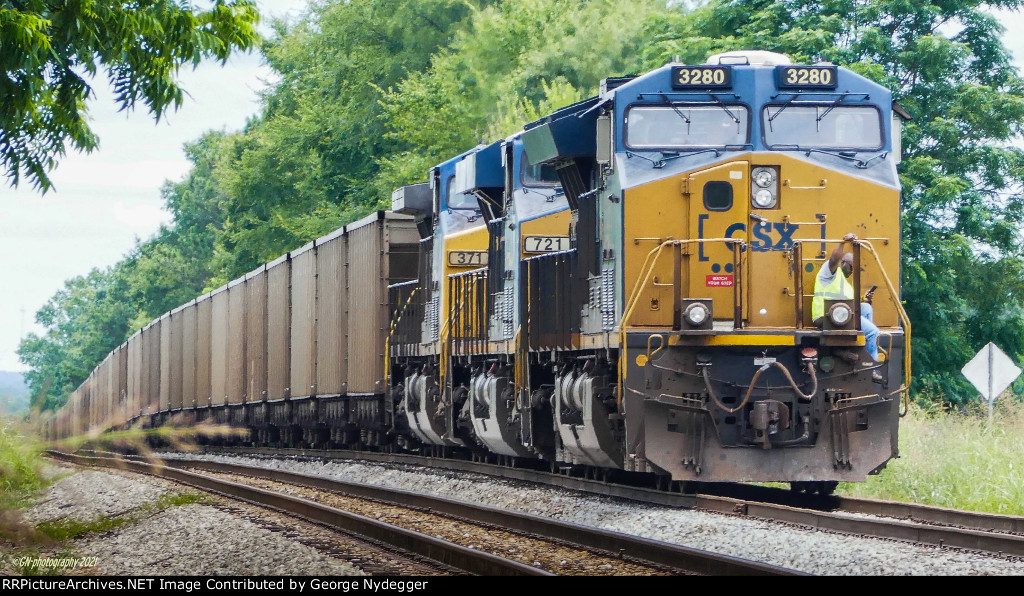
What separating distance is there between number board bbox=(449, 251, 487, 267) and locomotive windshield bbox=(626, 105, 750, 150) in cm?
632

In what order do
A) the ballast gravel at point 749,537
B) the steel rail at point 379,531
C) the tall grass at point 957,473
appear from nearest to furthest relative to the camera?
the steel rail at point 379,531
the ballast gravel at point 749,537
the tall grass at point 957,473

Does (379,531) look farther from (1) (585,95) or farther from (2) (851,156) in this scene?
(1) (585,95)

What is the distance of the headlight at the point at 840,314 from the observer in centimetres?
1131

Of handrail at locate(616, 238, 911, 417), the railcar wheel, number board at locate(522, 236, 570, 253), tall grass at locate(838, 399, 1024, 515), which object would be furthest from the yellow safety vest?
number board at locate(522, 236, 570, 253)

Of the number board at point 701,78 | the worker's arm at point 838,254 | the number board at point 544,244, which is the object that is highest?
the number board at point 701,78

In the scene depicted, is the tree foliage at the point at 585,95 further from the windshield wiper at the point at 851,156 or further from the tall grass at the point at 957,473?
the tall grass at the point at 957,473

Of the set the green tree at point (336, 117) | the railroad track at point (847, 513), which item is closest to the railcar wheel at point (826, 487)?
the railroad track at point (847, 513)

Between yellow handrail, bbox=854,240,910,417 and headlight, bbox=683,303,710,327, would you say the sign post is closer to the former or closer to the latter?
yellow handrail, bbox=854,240,910,417

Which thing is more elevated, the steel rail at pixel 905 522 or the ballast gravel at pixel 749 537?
the steel rail at pixel 905 522

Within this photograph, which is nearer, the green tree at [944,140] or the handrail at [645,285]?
the handrail at [645,285]

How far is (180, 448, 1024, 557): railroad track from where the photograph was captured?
934cm

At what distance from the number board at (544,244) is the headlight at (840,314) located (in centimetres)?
437

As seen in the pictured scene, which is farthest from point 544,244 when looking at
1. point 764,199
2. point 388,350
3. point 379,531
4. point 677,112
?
point 388,350

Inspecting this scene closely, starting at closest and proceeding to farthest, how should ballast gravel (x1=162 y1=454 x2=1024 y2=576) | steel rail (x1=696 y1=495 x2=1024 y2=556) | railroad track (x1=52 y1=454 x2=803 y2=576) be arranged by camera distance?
railroad track (x1=52 y1=454 x2=803 y2=576)
ballast gravel (x1=162 y1=454 x2=1024 y2=576)
steel rail (x1=696 y1=495 x2=1024 y2=556)
